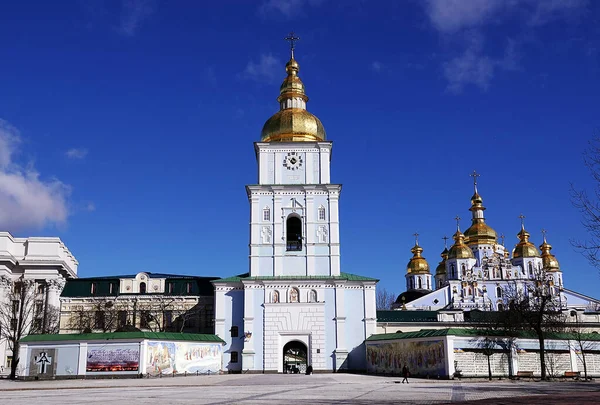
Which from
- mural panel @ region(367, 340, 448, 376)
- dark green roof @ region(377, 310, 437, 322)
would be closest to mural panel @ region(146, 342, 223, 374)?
mural panel @ region(367, 340, 448, 376)

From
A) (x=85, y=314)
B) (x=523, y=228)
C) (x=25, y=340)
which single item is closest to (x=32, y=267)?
(x=85, y=314)

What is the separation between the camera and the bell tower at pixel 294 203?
47969 mm

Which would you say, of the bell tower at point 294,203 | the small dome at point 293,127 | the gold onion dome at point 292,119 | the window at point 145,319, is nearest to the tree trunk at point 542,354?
the bell tower at point 294,203

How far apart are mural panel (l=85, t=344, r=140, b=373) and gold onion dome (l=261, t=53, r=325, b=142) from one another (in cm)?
2055

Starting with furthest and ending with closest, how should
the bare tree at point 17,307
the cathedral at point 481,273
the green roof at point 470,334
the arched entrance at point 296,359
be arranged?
the cathedral at point 481,273 < the arched entrance at point 296,359 < the bare tree at point 17,307 < the green roof at point 470,334

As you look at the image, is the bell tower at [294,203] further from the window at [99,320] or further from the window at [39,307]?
the window at [39,307]

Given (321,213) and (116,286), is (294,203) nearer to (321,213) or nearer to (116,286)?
(321,213)

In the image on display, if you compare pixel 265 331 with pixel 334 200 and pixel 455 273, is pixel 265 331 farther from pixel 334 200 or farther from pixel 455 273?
pixel 455 273

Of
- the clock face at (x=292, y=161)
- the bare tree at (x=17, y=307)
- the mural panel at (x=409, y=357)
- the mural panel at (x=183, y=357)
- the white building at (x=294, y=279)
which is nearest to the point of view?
the mural panel at (x=409, y=357)

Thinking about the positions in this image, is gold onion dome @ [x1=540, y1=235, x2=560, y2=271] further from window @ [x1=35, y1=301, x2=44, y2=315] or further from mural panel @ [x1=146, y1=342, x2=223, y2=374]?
window @ [x1=35, y1=301, x2=44, y2=315]

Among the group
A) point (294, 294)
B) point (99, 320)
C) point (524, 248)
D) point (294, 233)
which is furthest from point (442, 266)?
point (99, 320)

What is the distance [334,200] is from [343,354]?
11271mm

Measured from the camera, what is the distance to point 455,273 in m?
91.7

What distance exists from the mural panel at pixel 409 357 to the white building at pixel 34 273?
26318 mm
